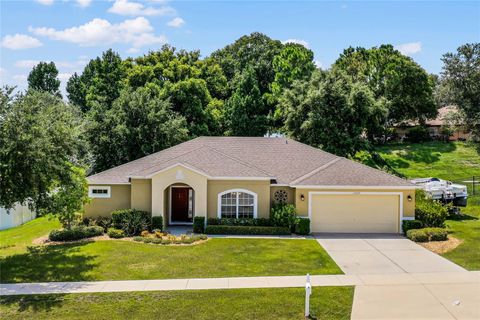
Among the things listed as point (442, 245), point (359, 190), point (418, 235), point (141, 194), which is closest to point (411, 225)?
point (418, 235)

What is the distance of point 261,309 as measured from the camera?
12.7 m

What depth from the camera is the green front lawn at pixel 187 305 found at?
12375 mm

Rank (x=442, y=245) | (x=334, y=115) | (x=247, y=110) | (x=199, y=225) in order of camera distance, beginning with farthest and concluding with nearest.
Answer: (x=247, y=110) < (x=334, y=115) < (x=199, y=225) < (x=442, y=245)

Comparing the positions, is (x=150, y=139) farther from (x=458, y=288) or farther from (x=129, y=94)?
(x=458, y=288)

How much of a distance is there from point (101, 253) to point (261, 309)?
8724 millimetres

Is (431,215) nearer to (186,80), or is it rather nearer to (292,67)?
(186,80)

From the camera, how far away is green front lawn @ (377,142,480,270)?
2632cm

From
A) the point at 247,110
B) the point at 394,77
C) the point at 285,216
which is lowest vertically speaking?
the point at 285,216

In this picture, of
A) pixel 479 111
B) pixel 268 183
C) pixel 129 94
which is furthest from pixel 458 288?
pixel 129 94

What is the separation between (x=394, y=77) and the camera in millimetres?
55469

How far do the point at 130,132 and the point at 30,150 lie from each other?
17462 mm

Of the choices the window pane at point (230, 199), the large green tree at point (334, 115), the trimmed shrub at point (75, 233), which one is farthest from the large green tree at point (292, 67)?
the trimmed shrub at point (75, 233)

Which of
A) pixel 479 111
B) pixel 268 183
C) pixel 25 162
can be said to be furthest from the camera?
pixel 479 111

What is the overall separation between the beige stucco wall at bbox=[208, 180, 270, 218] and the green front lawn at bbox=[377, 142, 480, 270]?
960 centimetres
